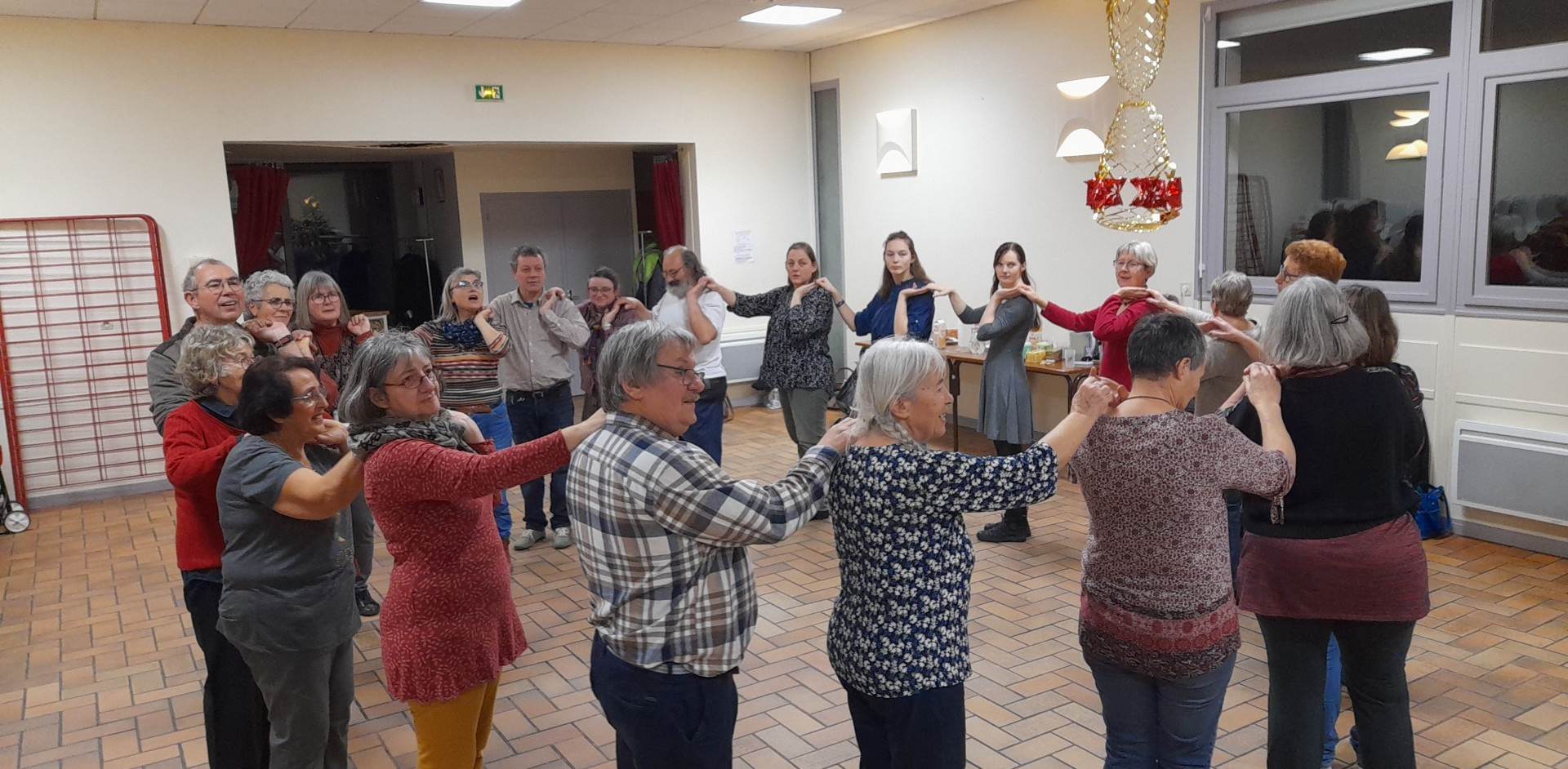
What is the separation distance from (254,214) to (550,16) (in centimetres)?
364

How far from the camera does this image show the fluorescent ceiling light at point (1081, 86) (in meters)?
7.19

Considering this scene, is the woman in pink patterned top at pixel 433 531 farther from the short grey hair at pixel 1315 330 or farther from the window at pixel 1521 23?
the window at pixel 1521 23

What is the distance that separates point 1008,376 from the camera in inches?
220

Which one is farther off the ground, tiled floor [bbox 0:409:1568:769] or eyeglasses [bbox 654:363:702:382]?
eyeglasses [bbox 654:363:702:382]

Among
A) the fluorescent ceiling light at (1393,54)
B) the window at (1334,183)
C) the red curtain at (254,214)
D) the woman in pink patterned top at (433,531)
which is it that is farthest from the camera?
the red curtain at (254,214)

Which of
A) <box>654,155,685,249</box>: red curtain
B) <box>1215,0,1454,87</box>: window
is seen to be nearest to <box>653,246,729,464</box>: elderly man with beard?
<box>1215,0,1454,87</box>: window

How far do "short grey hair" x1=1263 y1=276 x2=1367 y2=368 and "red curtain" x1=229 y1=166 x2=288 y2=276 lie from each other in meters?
8.89

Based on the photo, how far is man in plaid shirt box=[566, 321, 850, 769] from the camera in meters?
1.98

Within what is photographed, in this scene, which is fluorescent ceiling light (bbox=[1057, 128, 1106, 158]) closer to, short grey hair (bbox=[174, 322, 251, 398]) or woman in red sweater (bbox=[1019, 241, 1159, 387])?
woman in red sweater (bbox=[1019, 241, 1159, 387])

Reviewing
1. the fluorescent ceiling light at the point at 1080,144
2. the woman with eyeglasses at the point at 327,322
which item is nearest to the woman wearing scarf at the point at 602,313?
the woman with eyeglasses at the point at 327,322

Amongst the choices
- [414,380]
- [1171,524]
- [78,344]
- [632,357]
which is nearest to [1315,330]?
[1171,524]

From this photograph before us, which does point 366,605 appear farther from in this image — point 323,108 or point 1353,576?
point 323,108

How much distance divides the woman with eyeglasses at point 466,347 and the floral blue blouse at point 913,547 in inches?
130

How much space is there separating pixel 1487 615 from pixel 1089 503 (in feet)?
10.4
